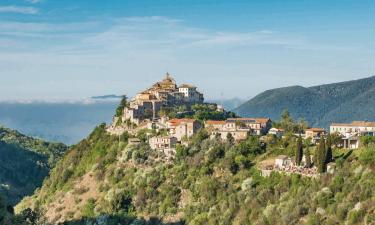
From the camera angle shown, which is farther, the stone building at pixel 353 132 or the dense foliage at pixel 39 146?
the dense foliage at pixel 39 146

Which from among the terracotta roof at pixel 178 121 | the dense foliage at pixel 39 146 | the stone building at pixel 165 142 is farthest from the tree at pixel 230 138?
the dense foliage at pixel 39 146

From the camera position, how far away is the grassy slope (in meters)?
59.8

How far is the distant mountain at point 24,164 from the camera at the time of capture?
143m

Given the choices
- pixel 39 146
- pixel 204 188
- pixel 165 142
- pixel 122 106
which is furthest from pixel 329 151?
pixel 39 146

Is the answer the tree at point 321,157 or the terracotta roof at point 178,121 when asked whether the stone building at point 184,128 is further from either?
the tree at point 321,157

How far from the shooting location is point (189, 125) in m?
82.1

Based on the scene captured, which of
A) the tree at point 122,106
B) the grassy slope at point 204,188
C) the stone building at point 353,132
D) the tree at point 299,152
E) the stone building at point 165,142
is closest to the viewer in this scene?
the grassy slope at point 204,188

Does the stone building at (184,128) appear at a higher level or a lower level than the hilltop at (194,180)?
higher

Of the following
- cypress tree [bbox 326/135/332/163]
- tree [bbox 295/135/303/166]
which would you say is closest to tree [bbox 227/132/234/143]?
tree [bbox 295/135/303/166]

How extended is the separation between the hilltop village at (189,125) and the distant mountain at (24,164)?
44894 mm

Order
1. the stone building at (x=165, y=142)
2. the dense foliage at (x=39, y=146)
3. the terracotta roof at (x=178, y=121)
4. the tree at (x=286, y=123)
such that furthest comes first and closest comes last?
the dense foliage at (x=39, y=146) < the terracotta roof at (x=178, y=121) < the stone building at (x=165, y=142) < the tree at (x=286, y=123)

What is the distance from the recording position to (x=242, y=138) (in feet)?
255

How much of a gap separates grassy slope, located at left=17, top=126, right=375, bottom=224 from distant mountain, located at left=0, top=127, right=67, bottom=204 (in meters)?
43.9

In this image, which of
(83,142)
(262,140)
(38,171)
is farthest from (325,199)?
(38,171)
